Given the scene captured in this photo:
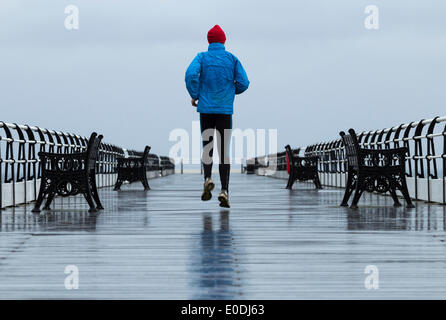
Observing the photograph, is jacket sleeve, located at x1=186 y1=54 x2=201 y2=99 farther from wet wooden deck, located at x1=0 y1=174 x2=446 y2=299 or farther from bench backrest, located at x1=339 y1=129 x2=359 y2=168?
bench backrest, located at x1=339 y1=129 x2=359 y2=168

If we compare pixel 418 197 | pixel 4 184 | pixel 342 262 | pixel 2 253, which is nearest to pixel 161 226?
pixel 2 253

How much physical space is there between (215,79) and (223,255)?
4666 millimetres

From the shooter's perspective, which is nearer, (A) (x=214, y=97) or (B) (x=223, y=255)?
(B) (x=223, y=255)

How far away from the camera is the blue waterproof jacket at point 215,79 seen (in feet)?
31.8

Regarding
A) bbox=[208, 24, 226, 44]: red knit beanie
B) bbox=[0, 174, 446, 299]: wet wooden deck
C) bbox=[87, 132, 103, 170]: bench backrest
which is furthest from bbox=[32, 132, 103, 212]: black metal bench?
bbox=[208, 24, 226, 44]: red knit beanie

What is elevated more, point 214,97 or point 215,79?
point 215,79

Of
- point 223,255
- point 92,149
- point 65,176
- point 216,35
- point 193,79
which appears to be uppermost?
point 216,35

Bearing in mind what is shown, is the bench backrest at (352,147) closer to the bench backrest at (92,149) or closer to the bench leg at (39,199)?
the bench backrest at (92,149)

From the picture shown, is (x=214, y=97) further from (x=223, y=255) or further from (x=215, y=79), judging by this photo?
(x=223, y=255)

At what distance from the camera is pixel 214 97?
9688 mm

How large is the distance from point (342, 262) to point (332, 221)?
3286mm

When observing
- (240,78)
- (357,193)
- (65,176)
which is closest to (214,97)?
(240,78)
